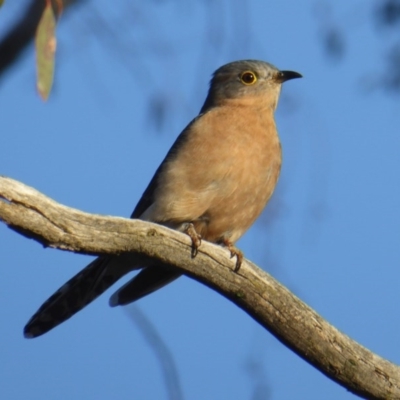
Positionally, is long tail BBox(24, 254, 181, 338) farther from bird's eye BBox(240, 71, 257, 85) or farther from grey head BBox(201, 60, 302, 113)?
bird's eye BBox(240, 71, 257, 85)

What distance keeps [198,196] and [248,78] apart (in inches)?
62.8

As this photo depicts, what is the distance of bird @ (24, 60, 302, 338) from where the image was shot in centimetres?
538

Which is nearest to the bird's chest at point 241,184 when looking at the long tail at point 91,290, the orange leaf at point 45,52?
the long tail at point 91,290

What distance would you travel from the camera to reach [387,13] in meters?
7.12

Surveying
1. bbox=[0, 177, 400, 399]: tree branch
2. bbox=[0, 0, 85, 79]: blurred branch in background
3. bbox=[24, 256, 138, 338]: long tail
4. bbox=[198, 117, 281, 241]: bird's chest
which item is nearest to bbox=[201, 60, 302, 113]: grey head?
bbox=[198, 117, 281, 241]: bird's chest

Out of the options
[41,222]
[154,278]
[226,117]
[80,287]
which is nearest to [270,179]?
[226,117]

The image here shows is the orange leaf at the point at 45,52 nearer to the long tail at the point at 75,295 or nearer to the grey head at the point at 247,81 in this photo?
the long tail at the point at 75,295

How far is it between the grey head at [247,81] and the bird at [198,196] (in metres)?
0.54

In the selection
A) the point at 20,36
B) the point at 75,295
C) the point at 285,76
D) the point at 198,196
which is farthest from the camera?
the point at 285,76

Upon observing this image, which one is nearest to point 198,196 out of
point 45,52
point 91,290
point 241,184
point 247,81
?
point 241,184

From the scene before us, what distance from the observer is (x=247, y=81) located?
265 inches

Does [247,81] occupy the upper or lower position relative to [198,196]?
upper

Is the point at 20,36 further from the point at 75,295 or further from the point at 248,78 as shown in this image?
the point at 248,78

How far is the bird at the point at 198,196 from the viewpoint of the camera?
5383mm
